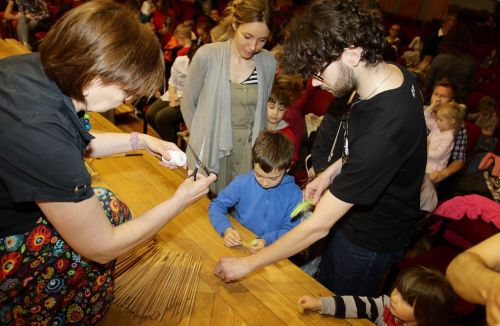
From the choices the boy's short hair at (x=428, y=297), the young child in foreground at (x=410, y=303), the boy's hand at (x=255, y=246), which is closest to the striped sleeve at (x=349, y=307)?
the young child in foreground at (x=410, y=303)

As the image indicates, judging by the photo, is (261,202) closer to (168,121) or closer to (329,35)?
(329,35)

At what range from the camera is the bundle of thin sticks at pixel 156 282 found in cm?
156

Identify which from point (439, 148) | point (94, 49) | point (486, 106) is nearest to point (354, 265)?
point (94, 49)

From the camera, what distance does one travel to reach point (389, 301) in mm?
1790

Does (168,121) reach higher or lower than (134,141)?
lower

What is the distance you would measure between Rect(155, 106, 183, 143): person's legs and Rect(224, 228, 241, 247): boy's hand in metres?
2.68

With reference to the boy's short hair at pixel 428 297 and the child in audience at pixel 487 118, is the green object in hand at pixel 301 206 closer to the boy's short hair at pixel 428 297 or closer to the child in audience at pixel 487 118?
the boy's short hair at pixel 428 297

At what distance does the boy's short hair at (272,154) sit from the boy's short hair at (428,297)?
0.86 m

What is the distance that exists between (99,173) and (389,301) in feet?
6.06

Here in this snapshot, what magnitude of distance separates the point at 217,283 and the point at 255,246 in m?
0.30

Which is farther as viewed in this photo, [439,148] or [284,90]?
[439,148]

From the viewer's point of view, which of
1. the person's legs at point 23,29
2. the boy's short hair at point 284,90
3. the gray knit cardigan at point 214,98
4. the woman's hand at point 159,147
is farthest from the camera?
the person's legs at point 23,29

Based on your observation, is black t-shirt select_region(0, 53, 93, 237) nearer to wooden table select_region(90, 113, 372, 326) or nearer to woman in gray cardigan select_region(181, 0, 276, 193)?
wooden table select_region(90, 113, 372, 326)

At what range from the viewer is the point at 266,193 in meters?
2.22
